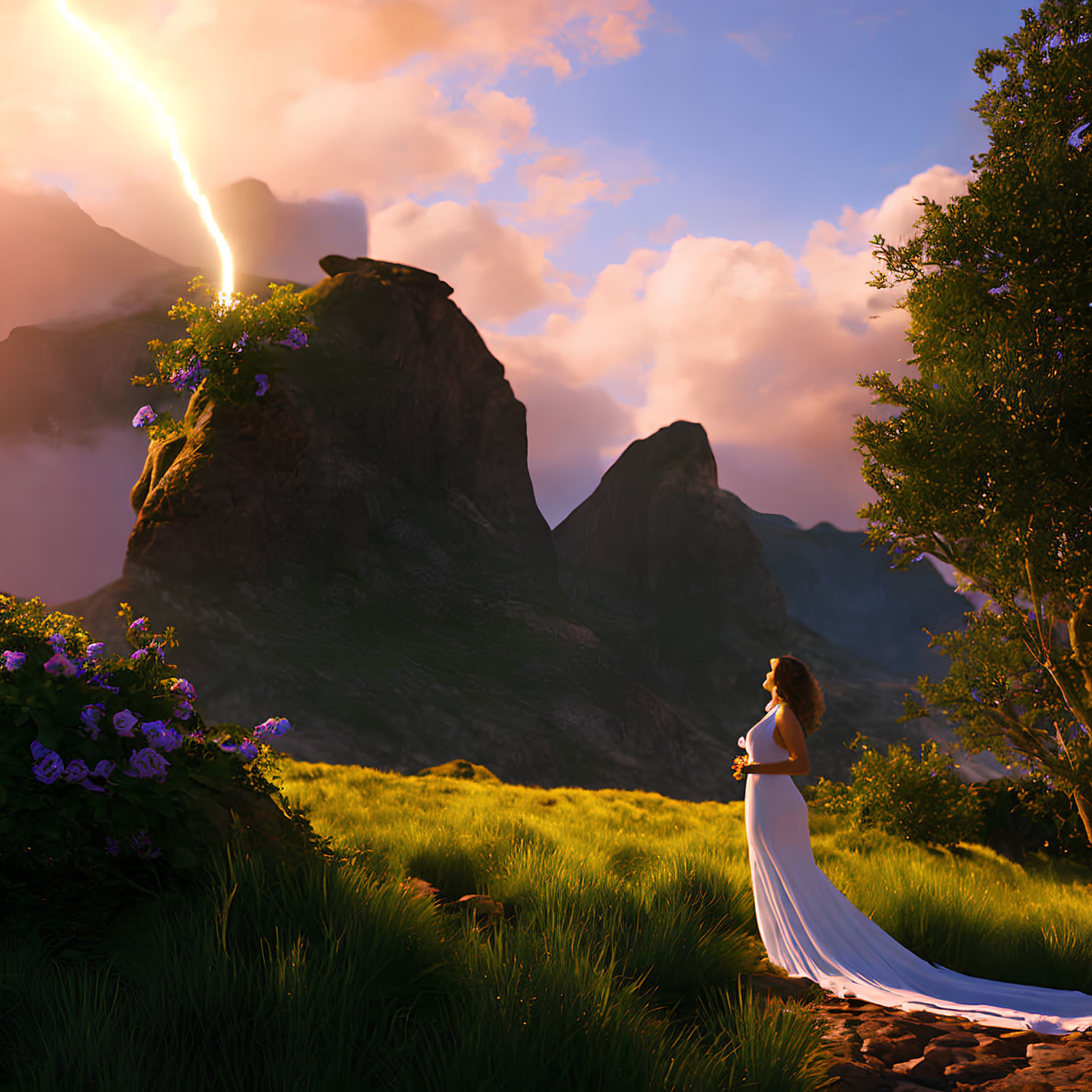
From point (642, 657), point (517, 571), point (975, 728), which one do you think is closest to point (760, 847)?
point (975, 728)

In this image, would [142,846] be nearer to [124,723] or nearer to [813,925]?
[124,723]

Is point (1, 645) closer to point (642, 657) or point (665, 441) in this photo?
point (642, 657)

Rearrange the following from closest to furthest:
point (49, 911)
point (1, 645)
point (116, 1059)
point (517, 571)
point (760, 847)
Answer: point (116, 1059) < point (49, 911) < point (1, 645) < point (760, 847) < point (517, 571)

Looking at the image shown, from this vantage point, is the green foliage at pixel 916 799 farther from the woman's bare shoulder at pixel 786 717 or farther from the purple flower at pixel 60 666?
the purple flower at pixel 60 666

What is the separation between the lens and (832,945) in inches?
238

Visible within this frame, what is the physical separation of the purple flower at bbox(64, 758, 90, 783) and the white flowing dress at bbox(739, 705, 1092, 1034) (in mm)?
5158

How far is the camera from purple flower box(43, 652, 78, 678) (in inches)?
181

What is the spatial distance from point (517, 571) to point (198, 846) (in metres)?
63.0

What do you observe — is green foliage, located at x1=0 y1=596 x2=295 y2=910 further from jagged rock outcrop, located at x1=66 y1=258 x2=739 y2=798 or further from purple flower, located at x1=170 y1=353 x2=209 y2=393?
jagged rock outcrop, located at x1=66 y1=258 x2=739 y2=798

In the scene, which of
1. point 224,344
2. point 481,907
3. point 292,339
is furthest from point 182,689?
point 224,344

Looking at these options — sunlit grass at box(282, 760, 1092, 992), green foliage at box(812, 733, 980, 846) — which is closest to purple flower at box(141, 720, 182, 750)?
sunlit grass at box(282, 760, 1092, 992)

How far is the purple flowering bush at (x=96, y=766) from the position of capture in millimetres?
4277

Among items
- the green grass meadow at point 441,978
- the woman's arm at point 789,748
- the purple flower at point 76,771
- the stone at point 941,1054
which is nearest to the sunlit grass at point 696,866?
the green grass meadow at point 441,978

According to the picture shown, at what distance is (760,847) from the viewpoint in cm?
667
